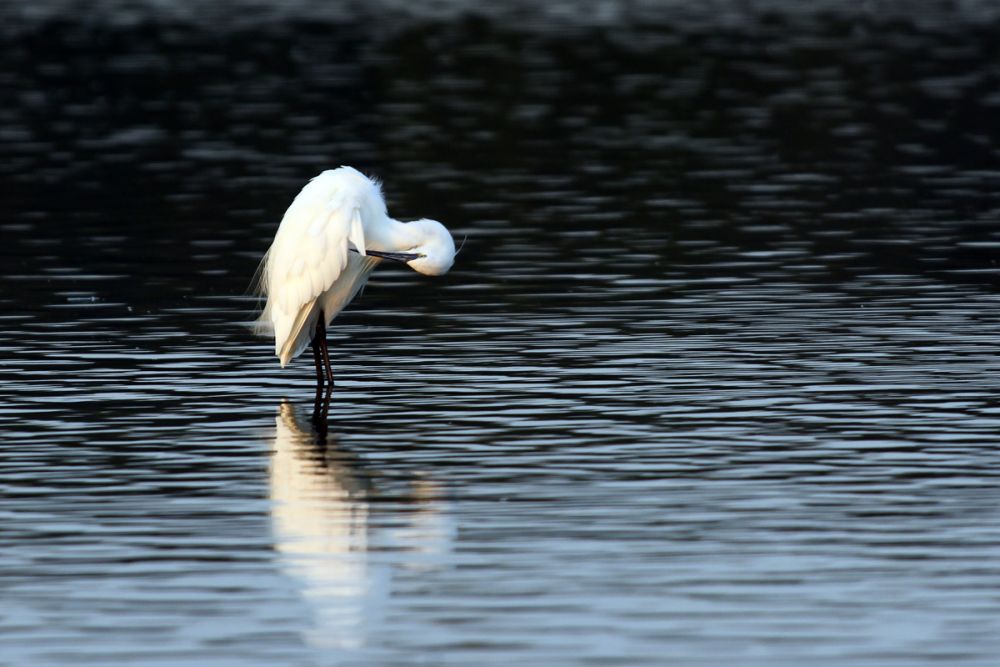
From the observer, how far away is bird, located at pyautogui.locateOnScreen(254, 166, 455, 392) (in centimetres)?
1862

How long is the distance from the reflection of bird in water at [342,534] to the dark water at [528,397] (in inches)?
1.6

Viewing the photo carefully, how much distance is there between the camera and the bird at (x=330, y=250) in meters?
18.6

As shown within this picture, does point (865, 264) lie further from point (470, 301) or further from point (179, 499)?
point (179, 499)

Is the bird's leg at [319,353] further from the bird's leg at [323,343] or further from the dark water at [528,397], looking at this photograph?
the dark water at [528,397]

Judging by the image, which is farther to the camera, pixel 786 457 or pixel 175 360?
pixel 175 360

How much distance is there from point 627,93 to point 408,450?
98.1 feet

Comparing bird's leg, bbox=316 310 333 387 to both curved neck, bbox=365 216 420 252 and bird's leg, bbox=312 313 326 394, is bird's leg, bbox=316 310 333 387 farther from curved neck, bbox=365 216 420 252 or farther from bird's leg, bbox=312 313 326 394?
curved neck, bbox=365 216 420 252

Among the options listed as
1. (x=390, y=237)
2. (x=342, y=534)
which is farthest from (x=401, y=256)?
(x=342, y=534)

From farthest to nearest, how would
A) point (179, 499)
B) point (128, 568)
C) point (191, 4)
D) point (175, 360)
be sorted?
point (191, 4) → point (175, 360) → point (179, 499) → point (128, 568)

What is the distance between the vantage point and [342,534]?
1360 cm

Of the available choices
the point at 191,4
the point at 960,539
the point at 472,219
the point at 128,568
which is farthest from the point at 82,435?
the point at 191,4

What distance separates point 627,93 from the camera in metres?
45.2

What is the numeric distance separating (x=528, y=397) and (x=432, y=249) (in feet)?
5.24

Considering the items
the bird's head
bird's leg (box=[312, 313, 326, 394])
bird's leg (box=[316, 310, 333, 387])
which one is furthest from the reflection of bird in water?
the bird's head
